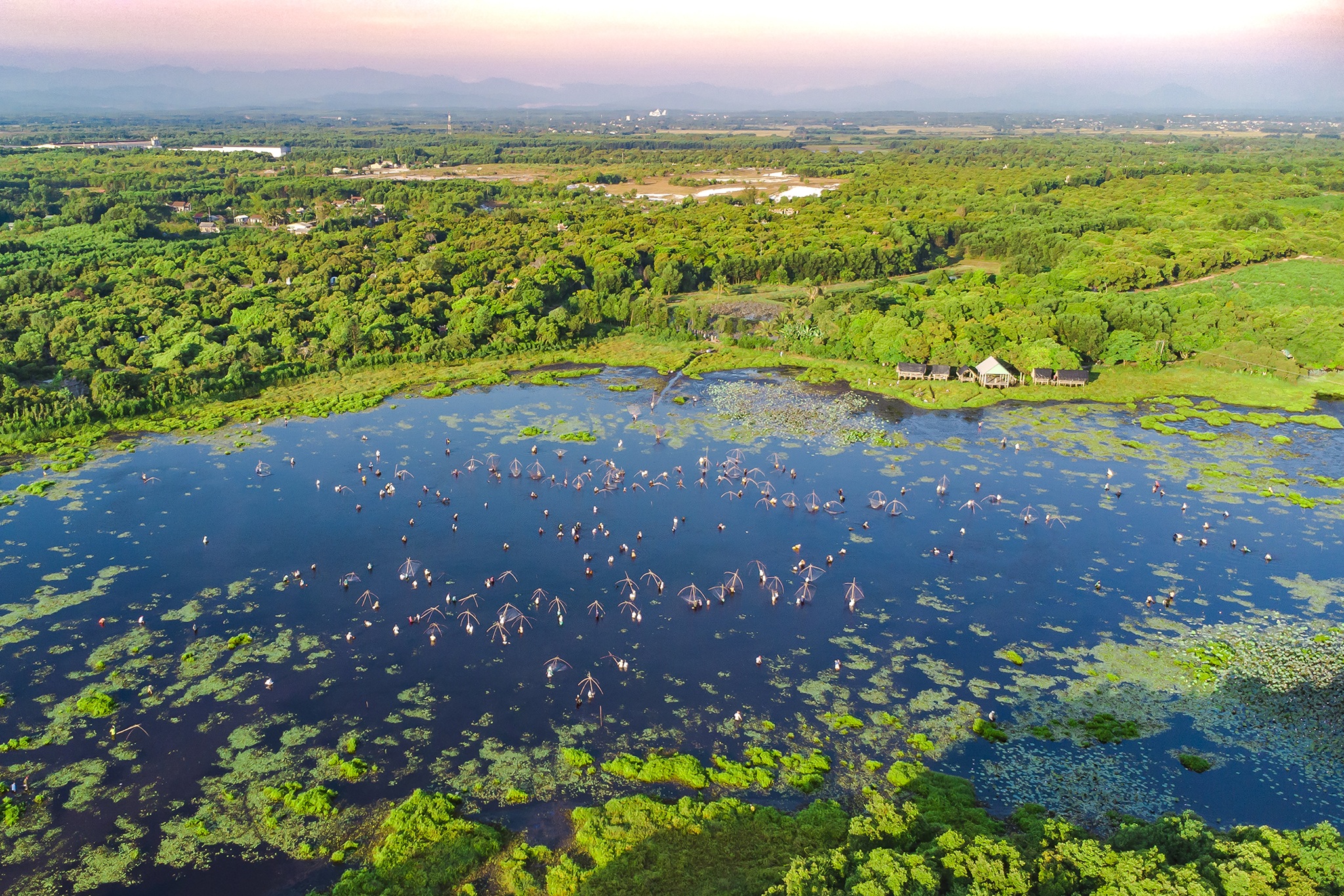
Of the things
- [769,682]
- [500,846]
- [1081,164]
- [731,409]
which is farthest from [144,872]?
[1081,164]

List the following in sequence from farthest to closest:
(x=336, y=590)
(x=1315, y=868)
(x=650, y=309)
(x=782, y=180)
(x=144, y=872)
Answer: (x=782, y=180) < (x=650, y=309) < (x=336, y=590) < (x=144, y=872) < (x=1315, y=868)

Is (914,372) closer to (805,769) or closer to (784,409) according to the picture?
(784,409)

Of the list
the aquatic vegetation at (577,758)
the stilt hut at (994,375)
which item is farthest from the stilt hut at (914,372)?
the aquatic vegetation at (577,758)

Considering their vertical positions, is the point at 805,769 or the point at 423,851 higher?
the point at 805,769

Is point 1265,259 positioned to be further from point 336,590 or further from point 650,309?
point 336,590

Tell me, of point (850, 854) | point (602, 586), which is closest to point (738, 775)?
point (850, 854)

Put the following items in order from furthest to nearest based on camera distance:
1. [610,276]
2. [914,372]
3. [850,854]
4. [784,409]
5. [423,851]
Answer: [610,276] → [914,372] → [784,409] → [423,851] → [850,854]
